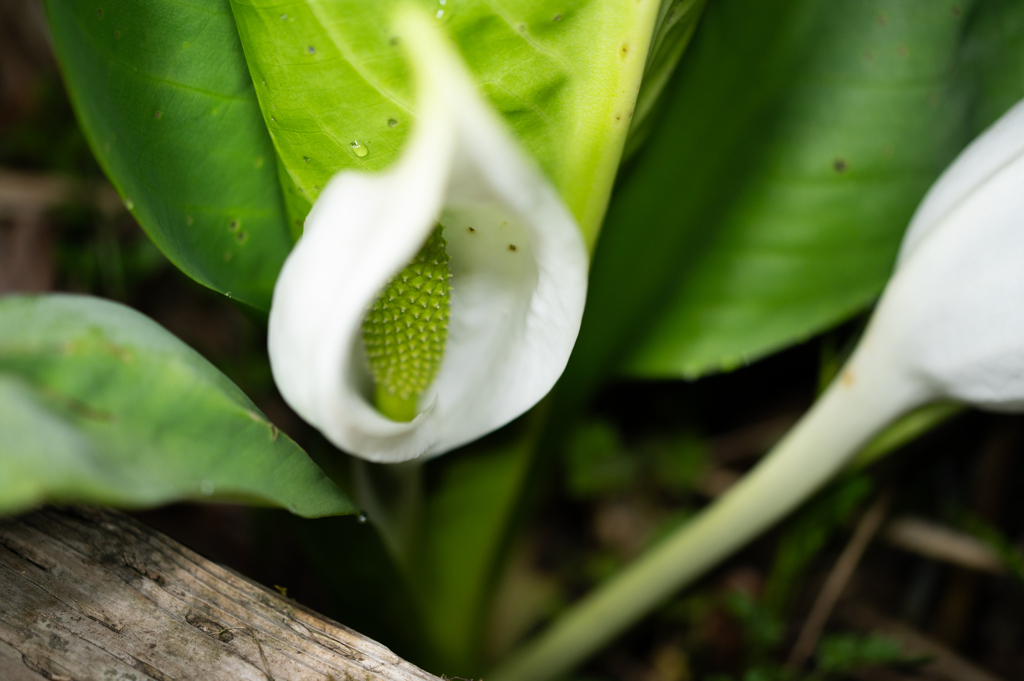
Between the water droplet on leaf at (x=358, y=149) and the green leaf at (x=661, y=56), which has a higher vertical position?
the green leaf at (x=661, y=56)

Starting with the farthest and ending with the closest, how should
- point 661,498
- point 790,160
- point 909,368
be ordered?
point 661,498, point 790,160, point 909,368

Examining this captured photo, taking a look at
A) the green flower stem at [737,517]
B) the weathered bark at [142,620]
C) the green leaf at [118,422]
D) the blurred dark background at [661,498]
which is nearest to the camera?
the green leaf at [118,422]

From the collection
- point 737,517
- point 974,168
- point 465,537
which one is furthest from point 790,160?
point 465,537

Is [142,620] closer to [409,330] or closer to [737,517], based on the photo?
[409,330]

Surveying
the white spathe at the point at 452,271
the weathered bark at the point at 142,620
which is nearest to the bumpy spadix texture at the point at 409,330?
the white spathe at the point at 452,271

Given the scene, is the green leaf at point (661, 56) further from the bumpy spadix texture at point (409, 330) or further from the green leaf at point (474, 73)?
the bumpy spadix texture at point (409, 330)

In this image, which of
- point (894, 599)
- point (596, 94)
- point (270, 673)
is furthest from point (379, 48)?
point (894, 599)
